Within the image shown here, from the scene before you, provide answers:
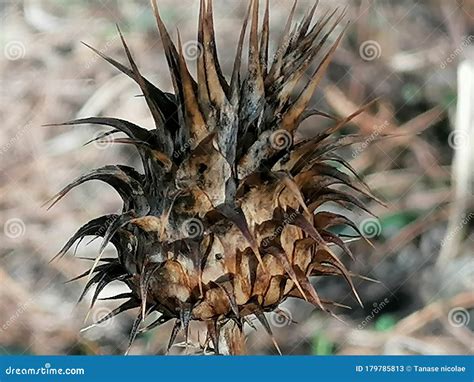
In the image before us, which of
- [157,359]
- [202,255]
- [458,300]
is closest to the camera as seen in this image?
[202,255]

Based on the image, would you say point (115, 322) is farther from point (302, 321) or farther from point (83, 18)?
point (83, 18)

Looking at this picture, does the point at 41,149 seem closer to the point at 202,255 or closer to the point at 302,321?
the point at 302,321

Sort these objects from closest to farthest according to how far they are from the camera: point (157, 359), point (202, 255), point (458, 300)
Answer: point (202, 255) → point (157, 359) → point (458, 300)

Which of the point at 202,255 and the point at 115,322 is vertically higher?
the point at 202,255

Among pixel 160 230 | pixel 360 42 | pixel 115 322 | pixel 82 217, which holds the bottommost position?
pixel 115 322

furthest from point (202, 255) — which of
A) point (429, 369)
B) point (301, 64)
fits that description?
point (429, 369)

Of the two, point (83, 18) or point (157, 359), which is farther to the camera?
point (83, 18)
